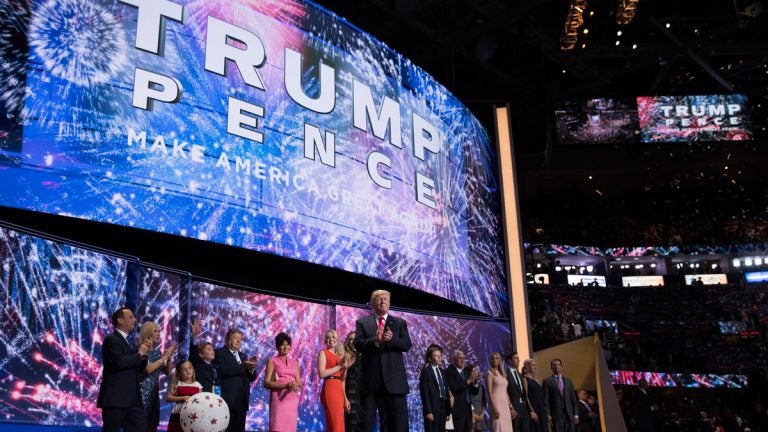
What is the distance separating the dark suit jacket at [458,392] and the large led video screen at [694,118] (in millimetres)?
18345

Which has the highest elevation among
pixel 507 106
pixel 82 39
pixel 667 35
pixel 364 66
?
pixel 667 35

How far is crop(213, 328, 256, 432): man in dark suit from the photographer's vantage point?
5.89m

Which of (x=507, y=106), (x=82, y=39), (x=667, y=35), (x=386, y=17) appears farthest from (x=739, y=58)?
(x=82, y=39)

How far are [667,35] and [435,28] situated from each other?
6439mm

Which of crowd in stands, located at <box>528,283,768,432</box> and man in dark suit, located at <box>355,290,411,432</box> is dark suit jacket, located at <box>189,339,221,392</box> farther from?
crowd in stands, located at <box>528,283,768,432</box>

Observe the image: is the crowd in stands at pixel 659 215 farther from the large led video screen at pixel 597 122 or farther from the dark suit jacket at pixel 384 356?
the dark suit jacket at pixel 384 356

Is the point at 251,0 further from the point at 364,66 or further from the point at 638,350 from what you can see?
the point at 638,350

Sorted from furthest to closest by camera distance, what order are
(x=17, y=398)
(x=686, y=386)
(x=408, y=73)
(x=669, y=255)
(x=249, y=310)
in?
(x=669, y=255), (x=686, y=386), (x=408, y=73), (x=249, y=310), (x=17, y=398)

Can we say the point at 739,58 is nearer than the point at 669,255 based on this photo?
Yes

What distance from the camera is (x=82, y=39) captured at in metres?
6.71

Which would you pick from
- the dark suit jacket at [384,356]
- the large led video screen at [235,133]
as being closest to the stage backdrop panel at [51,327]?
the large led video screen at [235,133]

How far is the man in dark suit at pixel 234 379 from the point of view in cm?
589

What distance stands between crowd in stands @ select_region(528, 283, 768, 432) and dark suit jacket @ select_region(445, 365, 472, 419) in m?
8.86

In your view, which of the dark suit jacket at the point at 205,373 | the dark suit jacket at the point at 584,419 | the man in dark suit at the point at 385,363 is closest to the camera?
the man in dark suit at the point at 385,363
